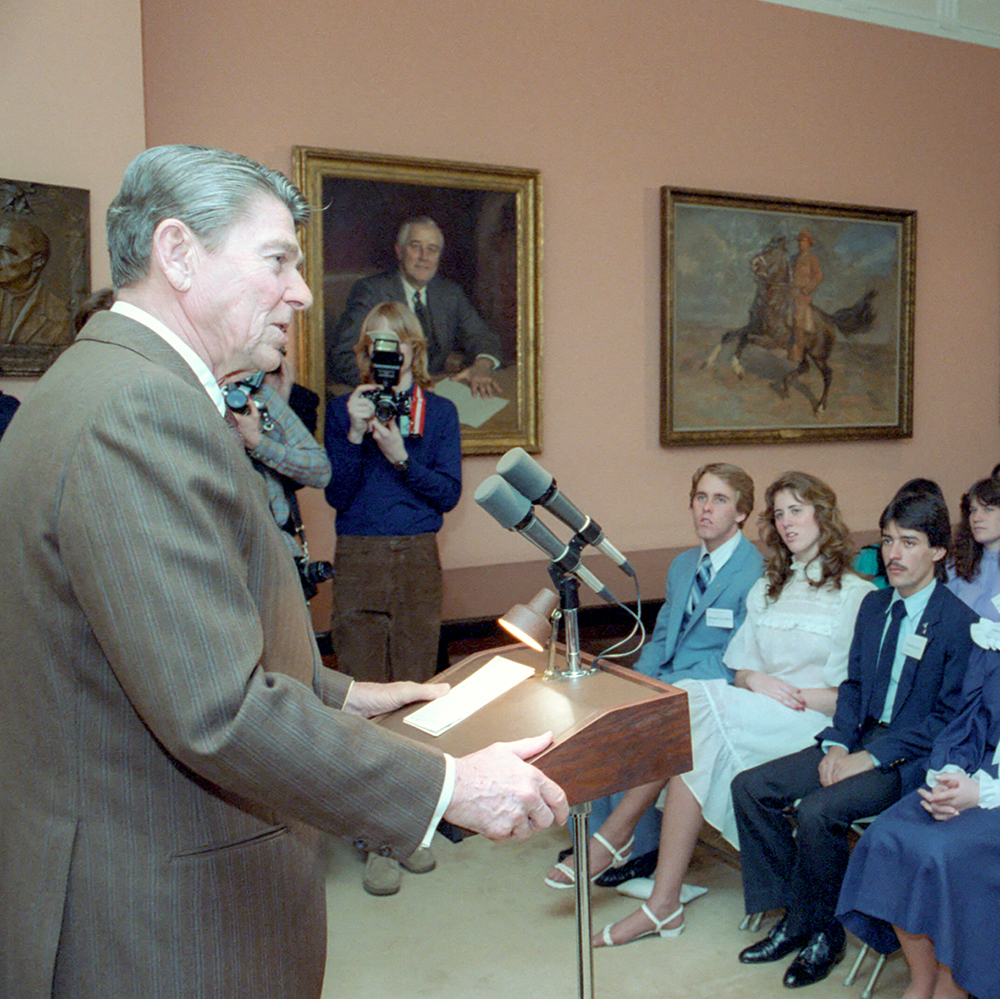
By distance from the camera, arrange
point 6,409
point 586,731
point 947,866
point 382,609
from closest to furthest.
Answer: point 586,731, point 947,866, point 6,409, point 382,609

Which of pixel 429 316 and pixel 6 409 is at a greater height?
pixel 429 316

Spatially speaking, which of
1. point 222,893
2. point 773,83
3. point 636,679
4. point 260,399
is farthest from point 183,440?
point 773,83

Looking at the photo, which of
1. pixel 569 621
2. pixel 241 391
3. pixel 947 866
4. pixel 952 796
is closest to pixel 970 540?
pixel 952 796

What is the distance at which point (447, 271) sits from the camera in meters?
5.30

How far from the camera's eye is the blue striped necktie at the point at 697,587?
4098mm

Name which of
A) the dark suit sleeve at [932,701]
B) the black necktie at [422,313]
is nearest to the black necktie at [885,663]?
the dark suit sleeve at [932,701]

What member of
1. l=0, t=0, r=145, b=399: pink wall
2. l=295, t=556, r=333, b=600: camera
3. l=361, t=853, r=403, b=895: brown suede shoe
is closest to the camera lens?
l=295, t=556, r=333, b=600: camera

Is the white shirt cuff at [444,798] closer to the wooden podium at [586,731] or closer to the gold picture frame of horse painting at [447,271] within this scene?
the wooden podium at [586,731]

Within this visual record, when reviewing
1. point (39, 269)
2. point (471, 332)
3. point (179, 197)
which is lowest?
point (179, 197)

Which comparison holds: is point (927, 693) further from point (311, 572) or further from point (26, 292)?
point (26, 292)

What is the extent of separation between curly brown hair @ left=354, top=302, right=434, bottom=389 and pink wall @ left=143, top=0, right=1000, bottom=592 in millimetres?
1195

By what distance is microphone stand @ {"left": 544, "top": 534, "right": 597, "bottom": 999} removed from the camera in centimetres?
206

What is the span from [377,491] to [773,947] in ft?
7.22

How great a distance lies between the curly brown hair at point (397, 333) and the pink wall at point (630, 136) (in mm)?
1195
